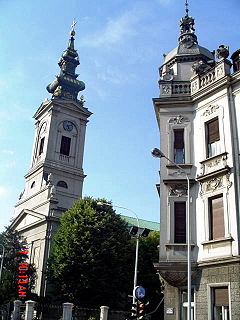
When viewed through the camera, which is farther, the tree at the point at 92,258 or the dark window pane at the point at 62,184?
the dark window pane at the point at 62,184

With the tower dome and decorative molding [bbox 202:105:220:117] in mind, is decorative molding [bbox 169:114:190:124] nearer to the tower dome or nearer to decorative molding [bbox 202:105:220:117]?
decorative molding [bbox 202:105:220:117]

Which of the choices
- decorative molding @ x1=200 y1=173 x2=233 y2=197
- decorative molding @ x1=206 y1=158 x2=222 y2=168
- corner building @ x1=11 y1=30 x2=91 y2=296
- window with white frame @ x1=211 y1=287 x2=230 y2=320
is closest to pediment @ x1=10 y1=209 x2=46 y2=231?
corner building @ x1=11 y1=30 x2=91 y2=296

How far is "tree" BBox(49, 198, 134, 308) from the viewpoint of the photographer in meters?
34.0

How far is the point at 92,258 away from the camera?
113ft

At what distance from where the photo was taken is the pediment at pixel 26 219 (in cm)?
4912

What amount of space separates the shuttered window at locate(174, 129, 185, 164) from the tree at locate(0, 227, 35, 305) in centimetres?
2599

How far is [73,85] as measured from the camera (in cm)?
6194

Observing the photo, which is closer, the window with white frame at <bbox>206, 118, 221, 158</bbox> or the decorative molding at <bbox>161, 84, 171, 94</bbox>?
the window with white frame at <bbox>206, 118, 221, 158</bbox>

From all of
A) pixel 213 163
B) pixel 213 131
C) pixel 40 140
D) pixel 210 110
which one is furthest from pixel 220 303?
pixel 40 140

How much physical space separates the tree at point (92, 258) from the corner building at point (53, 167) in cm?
988

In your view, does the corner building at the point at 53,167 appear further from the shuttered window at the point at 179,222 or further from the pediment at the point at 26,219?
the shuttered window at the point at 179,222

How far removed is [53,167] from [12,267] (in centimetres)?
1522

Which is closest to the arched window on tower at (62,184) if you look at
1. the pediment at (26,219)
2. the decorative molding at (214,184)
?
the pediment at (26,219)

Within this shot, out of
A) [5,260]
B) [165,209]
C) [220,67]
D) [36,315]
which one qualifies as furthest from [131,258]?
[220,67]
